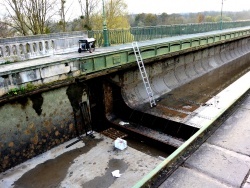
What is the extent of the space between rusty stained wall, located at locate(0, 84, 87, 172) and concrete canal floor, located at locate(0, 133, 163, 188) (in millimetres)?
337

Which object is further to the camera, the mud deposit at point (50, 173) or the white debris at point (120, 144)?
the white debris at point (120, 144)

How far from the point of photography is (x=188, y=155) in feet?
11.1

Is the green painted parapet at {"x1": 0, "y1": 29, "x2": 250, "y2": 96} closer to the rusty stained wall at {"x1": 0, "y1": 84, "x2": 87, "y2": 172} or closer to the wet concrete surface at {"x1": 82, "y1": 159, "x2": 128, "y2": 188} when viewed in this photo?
the rusty stained wall at {"x1": 0, "y1": 84, "x2": 87, "y2": 172}

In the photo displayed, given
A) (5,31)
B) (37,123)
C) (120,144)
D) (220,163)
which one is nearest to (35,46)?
(37,123)

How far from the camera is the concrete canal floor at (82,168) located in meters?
6.71

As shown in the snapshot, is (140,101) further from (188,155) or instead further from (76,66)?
(188,155)

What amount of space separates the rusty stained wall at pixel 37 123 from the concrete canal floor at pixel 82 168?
34cm

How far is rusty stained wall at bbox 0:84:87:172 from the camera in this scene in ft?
23.8

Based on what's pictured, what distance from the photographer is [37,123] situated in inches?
315

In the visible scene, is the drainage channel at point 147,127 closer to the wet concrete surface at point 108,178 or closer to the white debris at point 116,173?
the wet concrete surface at point 108,178

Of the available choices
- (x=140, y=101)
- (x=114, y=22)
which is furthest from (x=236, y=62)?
(x=140, y=101)

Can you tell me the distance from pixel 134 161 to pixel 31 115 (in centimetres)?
382

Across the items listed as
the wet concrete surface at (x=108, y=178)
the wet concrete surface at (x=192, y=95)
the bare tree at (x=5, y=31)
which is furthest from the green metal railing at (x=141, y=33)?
the bare tree at (x=5, y=31)

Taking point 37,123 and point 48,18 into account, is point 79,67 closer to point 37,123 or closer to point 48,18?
point 37,123
